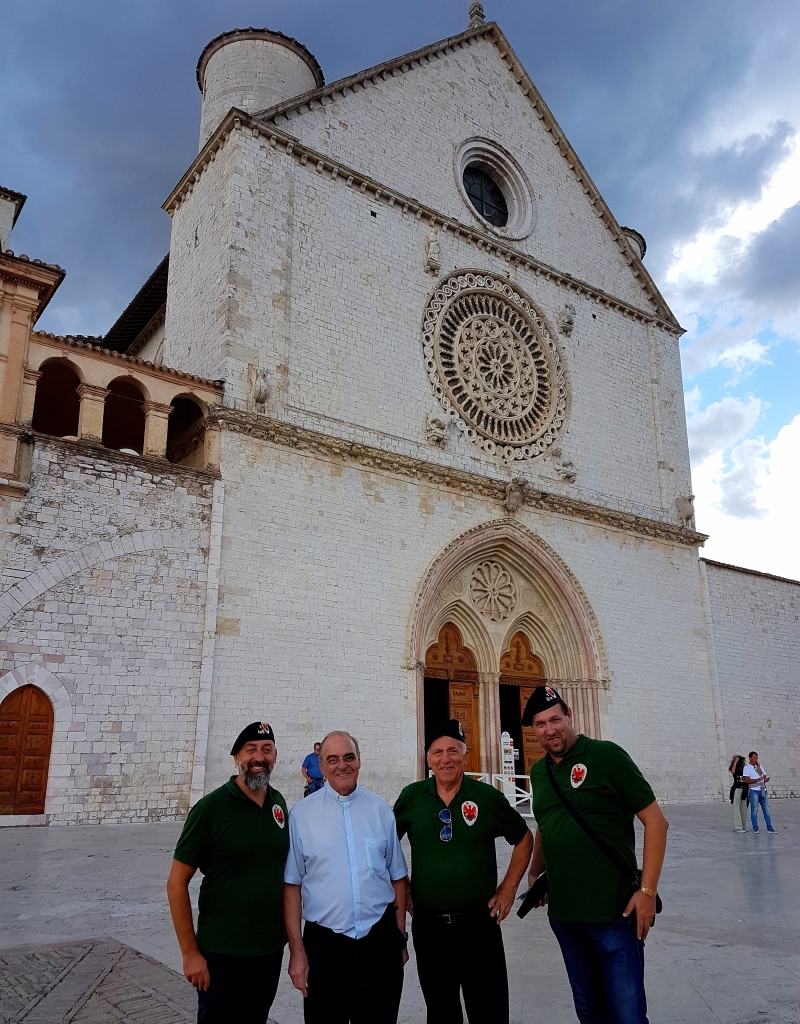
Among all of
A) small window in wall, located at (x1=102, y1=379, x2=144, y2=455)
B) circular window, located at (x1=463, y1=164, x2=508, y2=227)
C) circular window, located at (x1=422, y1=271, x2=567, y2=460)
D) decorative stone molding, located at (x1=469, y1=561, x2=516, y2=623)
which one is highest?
circular window, located at (x1=463, y1=164, x2=508, y2=227)

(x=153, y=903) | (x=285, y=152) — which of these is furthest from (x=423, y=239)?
(x=153, y=903)

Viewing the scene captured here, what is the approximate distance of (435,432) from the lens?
1723 cm

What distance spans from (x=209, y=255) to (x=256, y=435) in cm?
437

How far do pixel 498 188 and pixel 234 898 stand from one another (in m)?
21.4

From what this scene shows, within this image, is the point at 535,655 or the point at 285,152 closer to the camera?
the point at 285,152

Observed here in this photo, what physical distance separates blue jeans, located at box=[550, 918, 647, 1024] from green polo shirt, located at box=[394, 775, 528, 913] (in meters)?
0.37

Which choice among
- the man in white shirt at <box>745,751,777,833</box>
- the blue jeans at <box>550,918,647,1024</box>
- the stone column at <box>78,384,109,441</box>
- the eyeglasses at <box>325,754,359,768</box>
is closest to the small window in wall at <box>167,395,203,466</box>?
the stone column at <box>78,384,109,441</box>

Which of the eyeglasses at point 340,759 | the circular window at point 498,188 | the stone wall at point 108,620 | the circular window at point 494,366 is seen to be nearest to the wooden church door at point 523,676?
the circular window at point 494,366

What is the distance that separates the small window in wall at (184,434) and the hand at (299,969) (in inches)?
493

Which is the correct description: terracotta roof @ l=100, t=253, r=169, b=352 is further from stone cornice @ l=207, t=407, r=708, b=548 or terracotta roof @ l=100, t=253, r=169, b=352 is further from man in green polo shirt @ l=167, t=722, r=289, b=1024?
man in green polo shirt @ l=167, t=722, r=289, b=1024

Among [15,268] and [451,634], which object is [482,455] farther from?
[15,268]

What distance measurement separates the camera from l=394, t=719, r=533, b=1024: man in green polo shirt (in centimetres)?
335

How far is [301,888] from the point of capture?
331 centimetres

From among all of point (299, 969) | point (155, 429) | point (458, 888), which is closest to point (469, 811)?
point (458, 888)
